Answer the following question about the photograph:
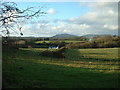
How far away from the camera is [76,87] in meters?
14.6

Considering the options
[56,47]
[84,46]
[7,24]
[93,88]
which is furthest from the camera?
[84,46]

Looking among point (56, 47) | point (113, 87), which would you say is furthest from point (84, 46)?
point (113, 87)

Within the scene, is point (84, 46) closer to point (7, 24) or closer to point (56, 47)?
point (56, 47)

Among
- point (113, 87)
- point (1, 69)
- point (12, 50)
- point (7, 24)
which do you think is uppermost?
point (7, 24)

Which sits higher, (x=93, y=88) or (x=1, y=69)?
(x=1, y=69)

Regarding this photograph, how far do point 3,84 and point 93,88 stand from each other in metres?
5.62

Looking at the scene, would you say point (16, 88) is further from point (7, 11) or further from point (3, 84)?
point (7, 11)

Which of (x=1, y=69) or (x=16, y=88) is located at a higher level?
(x=1, y=69)

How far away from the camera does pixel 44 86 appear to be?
1459 centimetres

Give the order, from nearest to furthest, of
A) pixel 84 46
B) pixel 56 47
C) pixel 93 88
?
pixel 93 88 → pixel 56 47 → pixel 84 46

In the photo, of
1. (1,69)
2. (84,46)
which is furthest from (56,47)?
(1,69)

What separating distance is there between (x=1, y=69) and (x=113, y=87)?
751cm

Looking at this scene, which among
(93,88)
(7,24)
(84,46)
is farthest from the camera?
(84,46)

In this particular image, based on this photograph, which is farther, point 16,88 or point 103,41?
point 103,41
